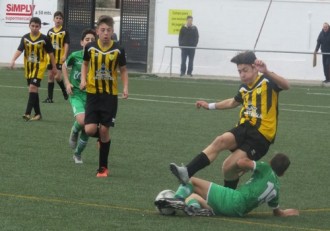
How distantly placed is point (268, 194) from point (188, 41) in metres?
28.2

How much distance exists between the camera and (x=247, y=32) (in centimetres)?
4009

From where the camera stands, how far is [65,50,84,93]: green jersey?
1539 centimetres

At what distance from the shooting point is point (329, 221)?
10742mm

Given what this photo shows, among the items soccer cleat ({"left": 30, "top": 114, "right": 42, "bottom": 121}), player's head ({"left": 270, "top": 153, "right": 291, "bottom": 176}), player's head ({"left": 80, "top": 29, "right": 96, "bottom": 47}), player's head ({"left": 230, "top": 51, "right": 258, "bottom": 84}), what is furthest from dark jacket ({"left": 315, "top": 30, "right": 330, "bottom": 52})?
player's head ({"left": 270, "top": 153, "right": 291, "bottom": 176})

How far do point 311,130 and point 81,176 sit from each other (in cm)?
845

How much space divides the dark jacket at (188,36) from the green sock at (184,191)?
27633 mm

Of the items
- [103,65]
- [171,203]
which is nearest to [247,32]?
[103,65]

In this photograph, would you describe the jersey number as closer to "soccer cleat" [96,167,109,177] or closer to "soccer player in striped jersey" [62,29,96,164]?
"soccer cleat" [96,167,109,177]

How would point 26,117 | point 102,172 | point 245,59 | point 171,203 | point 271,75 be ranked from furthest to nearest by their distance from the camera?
point 26,117, point 102,172, point 245,59, point 271,75, point 171,203

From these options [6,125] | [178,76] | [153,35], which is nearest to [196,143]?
[6,125]

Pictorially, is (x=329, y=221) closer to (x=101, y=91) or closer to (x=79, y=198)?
(x=79, y=198)

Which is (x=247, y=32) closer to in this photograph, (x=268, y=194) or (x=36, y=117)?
(x=36, y=117)

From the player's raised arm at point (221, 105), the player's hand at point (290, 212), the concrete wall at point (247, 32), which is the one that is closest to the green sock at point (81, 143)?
the player's raised arm at point (221, 105)

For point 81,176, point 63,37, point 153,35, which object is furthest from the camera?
point 153,35
